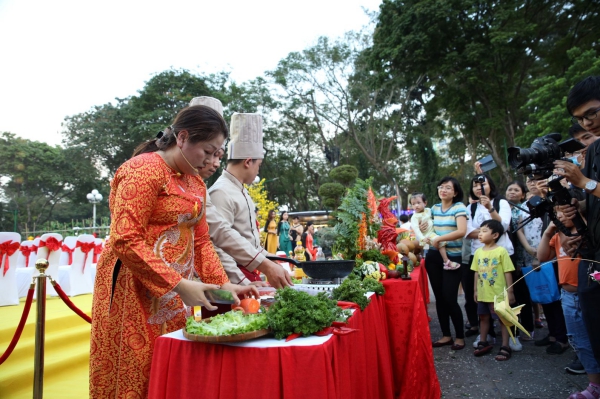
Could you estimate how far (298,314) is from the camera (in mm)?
1672

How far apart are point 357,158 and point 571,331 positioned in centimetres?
2872

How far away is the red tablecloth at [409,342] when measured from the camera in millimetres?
3242

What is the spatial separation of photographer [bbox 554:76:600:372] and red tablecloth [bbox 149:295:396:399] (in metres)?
1.48

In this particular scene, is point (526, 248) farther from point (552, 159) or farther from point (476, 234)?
point (552, 159)

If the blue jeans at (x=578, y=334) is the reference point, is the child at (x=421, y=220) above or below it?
above

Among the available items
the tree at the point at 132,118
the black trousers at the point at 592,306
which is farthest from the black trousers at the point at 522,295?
the tree at the point at 132,118

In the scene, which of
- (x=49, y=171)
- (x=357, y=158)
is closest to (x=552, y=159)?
(x=357, y=158)

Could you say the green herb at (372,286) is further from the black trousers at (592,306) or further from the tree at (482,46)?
the tree at (482,46)

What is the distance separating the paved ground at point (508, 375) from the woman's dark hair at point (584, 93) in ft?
7.81

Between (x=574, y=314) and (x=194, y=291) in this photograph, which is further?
(x=574, y=314)

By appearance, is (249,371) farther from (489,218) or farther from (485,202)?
(489,218)

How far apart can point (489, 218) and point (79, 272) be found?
6.19 metres

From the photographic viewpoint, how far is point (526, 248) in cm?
502

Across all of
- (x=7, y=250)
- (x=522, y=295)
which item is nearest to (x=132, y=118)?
(x=7, y=250)
